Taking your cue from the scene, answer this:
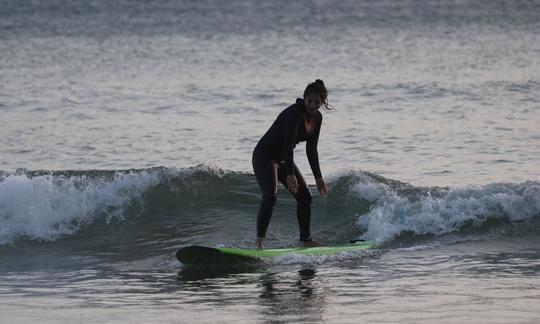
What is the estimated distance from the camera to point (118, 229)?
1292 centimetres

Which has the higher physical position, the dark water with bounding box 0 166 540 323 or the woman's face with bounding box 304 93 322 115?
the woman's face with bounding box 304 93 322 115

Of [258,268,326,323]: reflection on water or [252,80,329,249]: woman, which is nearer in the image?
[258,268,326,323]: reflection on water

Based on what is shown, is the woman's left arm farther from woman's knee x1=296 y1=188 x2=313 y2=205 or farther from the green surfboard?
the green surfboard

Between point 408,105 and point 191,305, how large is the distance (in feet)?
42.9

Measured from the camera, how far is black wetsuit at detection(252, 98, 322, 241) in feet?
32.9

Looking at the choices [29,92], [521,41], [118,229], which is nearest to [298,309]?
[118,229]

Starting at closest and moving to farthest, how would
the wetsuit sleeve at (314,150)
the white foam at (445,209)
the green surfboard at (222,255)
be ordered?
the green surfboard at (222,255)
the wetsuit sleeve at (314,150)
the white foam at (445,209)

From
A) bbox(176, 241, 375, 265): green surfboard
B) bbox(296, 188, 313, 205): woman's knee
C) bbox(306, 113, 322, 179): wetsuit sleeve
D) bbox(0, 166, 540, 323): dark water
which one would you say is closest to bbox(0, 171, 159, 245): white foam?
bbox(0, 166, 540, 323): dark water

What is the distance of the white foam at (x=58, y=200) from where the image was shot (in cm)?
1274

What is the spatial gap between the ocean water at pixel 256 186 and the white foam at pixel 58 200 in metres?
0.03

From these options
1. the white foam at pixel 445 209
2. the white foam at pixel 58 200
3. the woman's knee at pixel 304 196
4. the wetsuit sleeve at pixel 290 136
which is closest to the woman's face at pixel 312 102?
the wetsuit sleeve at pixel 290 136

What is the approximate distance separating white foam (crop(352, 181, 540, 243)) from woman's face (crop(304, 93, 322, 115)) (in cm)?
230

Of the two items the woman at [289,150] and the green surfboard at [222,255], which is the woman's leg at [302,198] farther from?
the green surfboard at [222,255]

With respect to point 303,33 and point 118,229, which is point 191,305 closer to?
point 118,229
